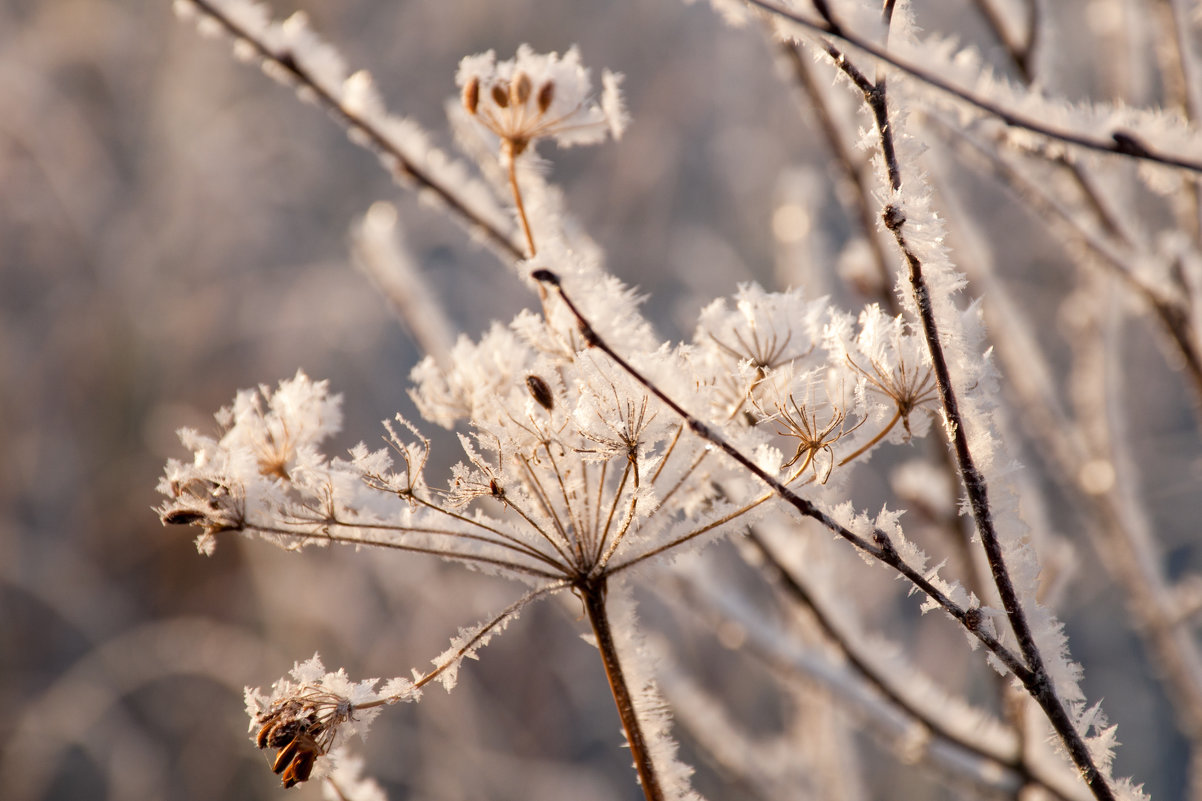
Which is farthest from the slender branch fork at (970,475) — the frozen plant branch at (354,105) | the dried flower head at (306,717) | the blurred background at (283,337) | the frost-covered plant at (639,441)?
the blurred background at (283,337)

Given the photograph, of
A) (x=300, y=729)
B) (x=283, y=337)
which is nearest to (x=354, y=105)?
(x=300, y=729)

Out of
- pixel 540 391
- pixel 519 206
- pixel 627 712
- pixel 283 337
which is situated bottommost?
pixel 627 712

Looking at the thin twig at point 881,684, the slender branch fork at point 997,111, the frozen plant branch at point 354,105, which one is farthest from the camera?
the thin twig at point 881,684

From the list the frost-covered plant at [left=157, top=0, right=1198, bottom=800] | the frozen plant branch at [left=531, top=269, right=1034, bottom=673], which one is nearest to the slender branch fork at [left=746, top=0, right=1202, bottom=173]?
the frost-covered plant at [left=157, top=0, right=1198, bottom=800]

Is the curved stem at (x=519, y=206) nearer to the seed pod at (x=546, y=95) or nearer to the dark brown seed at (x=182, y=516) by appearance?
the seed pod at (x=546, y=95)

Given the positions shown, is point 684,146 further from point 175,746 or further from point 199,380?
point 175,746

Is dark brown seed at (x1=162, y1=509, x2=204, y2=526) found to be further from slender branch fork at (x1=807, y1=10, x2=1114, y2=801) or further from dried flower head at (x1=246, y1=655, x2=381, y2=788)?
slender branch fork at (x1=807, y1=10, x2=1114, y2=801)

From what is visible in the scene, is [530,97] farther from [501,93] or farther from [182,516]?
[182,516]
